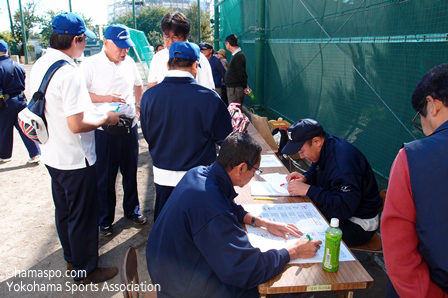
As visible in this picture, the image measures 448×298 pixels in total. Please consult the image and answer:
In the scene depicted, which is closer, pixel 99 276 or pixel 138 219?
pixel 99 276

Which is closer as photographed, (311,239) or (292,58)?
(311,239)

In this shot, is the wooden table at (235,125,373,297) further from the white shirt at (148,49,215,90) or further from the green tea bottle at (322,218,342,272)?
the white shirt at (148,49,215,90)

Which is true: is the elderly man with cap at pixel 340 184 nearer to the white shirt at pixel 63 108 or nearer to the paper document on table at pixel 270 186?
the paper document on table at pixel 270 186

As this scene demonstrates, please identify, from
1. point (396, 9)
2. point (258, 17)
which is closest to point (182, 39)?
point (396, 9)

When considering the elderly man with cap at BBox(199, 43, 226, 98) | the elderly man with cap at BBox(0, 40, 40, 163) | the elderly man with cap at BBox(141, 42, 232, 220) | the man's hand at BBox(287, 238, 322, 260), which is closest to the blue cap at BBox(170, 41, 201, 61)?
the elderly man with cap at BBox(141, 42, 232, 220)

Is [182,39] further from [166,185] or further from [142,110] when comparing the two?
[166,185]

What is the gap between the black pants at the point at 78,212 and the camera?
8.13 feet

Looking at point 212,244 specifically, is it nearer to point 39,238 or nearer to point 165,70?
point 165,70

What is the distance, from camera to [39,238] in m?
3.49

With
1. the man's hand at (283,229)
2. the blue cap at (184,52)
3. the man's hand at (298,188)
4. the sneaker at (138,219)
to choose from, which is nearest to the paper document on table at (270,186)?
the man's hand at (298,188)

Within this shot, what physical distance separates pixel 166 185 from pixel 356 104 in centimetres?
269

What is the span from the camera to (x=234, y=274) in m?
1.45

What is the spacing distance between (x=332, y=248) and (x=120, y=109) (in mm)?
2235

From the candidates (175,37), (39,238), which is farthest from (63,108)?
(39,238)
